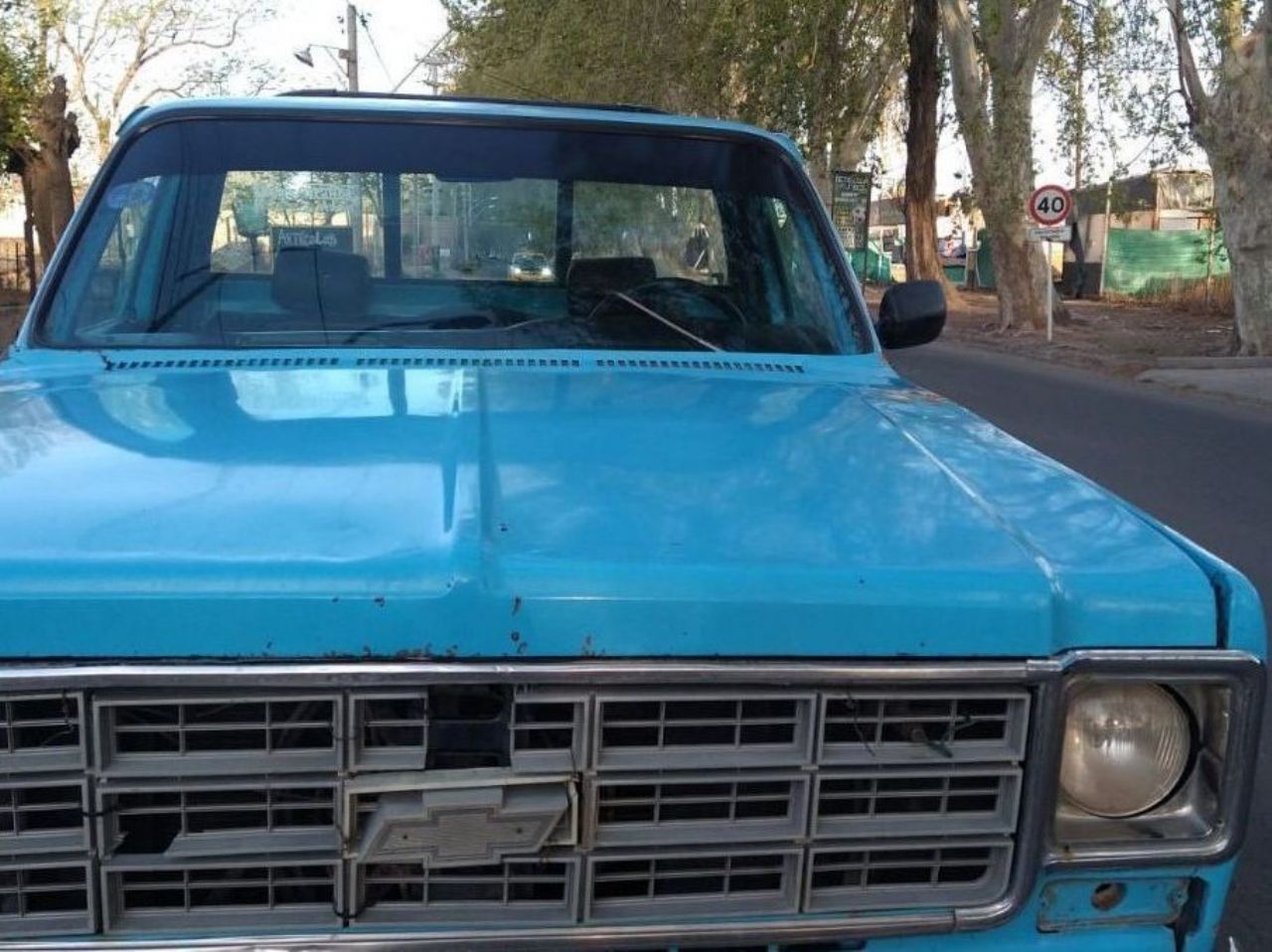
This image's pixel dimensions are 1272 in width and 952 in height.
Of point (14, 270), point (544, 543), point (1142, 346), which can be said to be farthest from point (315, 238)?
point (14, 270)

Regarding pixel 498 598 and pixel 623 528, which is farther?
pixel 623 528

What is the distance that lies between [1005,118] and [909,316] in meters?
17.8

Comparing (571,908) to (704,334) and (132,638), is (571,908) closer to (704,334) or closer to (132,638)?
(132,638)

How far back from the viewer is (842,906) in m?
1.62

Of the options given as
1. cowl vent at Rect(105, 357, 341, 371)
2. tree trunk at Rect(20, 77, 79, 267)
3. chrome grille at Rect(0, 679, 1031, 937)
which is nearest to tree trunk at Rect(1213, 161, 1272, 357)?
cowl vent at Rect(105, 357, 341, 371)

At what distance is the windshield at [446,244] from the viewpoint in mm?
2947

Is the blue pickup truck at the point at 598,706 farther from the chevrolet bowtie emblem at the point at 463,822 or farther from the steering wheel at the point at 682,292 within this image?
the steering wheel at the point at 682,292

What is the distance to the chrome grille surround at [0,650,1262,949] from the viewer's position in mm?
1458

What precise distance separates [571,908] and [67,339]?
6.19 feet

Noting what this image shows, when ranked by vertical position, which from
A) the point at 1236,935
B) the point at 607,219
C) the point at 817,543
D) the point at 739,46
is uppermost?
the point at 739,46

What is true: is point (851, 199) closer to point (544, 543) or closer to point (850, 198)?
point (850, 198)

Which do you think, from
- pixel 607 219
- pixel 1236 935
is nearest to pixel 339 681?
pixel 607 219

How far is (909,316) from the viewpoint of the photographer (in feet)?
11.3

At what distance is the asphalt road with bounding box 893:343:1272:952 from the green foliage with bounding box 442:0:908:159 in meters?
4.61
